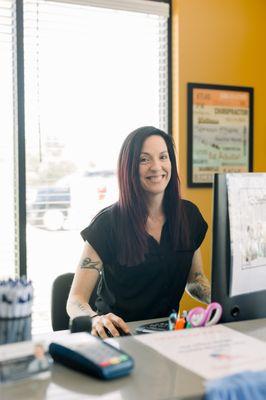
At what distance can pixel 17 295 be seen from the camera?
3.00 ft

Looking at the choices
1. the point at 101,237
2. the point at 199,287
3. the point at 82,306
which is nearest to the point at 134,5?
the point at 101,237

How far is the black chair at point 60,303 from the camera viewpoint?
1.76 meters

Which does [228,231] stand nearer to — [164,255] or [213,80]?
[164,255]

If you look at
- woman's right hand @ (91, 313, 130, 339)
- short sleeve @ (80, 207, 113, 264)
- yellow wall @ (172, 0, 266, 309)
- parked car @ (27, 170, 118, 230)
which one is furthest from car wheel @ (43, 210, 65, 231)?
woman's right hand @ (91, 313, 130, 339)

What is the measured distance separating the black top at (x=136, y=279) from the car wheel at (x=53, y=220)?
1104 mm

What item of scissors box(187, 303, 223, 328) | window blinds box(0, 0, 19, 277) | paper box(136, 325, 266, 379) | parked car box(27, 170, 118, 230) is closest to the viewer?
paper box(136, 325, 266, 379)

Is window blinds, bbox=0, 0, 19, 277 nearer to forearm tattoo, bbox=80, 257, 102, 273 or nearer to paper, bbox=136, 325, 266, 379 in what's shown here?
forearm tattoo, bbox=80, 257, 102, 273

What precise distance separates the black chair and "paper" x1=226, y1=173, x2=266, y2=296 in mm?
751

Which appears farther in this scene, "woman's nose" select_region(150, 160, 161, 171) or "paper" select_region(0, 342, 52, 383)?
"woman's nose" select_region(150, 160, 161, 171)

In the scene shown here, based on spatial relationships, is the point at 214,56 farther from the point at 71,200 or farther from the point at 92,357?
the point at 92,357

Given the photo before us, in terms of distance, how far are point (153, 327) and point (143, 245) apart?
1.32ft

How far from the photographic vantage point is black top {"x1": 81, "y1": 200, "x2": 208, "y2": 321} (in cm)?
167

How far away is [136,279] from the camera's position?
5.52ft

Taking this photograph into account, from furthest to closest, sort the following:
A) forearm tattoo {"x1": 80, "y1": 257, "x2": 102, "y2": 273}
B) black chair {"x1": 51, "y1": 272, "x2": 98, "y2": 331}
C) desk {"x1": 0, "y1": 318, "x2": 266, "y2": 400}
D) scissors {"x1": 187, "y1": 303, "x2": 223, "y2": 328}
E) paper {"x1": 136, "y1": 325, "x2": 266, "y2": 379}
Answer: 1. black chair {"x1": 51, "y1": 272, "x2": 98, "y2": 331}
2. forearm tattoo {"x1": 80, "y1": 257, "x2": 102, "y2": 273}
3. scissors {"x1": 187, "y1": 303, "x2": 223, "y2": 328}
4. paper {"x1": 136, "y1": 325, "x2": 266, "y2": 379}
5. desk {"x1": 0, "y1": 318, "x2": 266, "y2": 400}
